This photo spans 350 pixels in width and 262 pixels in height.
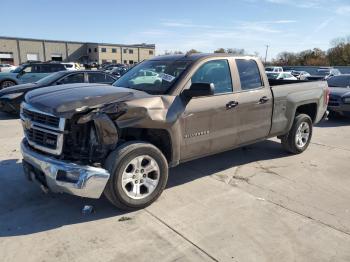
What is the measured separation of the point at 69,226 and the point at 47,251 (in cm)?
50

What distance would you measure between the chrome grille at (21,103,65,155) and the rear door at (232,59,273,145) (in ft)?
8.63

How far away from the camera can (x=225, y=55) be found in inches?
208

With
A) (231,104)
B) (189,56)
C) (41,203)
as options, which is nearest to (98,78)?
(189,56)

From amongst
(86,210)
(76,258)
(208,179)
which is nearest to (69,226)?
(86,210)

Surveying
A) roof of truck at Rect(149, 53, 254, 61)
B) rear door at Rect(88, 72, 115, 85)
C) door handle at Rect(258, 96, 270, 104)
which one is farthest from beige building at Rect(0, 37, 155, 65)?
door handle at Rect(258, 96, 270, 104)

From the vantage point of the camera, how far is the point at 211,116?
4.76 meters

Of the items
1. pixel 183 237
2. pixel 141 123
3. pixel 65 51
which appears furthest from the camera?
pixel 65 51

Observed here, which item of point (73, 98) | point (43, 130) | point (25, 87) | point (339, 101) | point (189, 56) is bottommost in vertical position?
point (339, 101)

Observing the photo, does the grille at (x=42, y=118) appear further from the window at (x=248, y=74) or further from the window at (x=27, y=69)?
the window at (x=27, y=69)

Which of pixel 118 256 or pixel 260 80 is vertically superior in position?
pixel 260 80

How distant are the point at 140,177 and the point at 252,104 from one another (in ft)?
7.42

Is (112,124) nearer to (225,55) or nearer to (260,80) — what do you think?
(225,55)

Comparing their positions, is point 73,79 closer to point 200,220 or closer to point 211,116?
point 211,116

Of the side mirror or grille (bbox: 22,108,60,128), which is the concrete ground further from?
the side mirror
